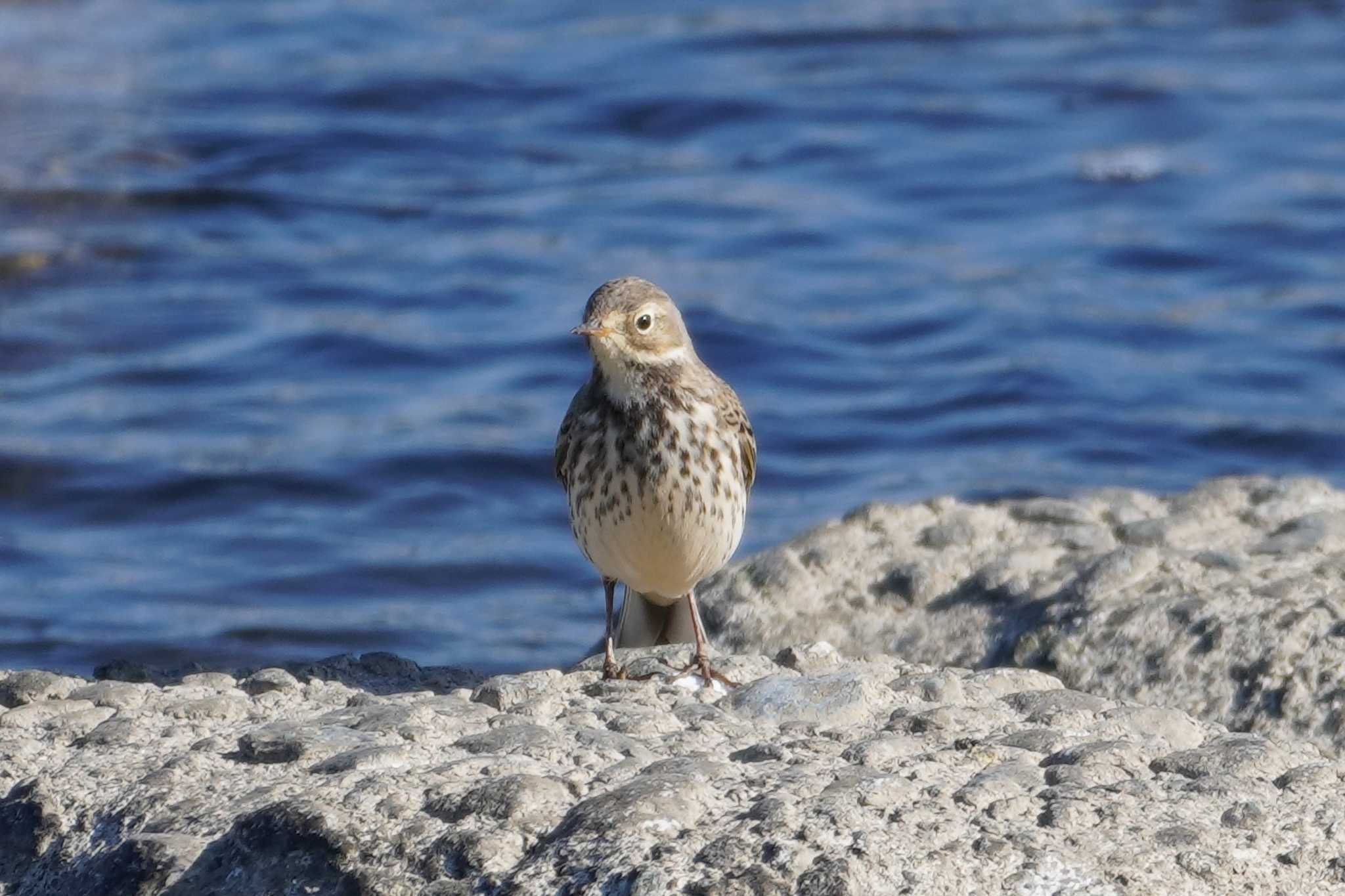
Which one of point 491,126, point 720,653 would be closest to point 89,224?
point 491,126

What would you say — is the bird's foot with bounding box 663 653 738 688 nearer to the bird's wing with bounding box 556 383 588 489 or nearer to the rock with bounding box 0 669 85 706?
the bird's wing with bounding box 556 383 588 489

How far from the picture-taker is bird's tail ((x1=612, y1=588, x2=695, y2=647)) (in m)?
6.64

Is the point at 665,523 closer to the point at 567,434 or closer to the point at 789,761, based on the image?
the point at 567,434

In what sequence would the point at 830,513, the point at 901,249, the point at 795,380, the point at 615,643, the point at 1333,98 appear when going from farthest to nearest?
the point at 1333,98, the point at 901,249, the point at 795,380, the point at 830,513, the point at 615,643

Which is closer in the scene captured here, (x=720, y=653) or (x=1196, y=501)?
(x=720, y=653)

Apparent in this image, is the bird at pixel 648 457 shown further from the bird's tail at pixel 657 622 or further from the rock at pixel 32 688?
the rock at pixel 32 688

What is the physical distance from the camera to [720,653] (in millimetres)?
5910

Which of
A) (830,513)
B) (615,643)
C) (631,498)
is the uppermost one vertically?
(631,498)

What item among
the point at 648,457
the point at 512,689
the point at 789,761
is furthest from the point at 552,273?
the point at 789,761

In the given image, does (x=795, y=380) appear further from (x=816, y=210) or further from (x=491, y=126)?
(x=491, y=126)

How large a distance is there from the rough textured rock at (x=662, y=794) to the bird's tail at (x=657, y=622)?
1.16 meters

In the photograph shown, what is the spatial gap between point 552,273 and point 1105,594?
848cm

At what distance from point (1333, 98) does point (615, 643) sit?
1261cm

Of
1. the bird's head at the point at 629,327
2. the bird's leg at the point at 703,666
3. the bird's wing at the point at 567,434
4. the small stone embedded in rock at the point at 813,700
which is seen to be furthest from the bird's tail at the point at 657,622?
the small stone embedded in rock at the point at 813,700
